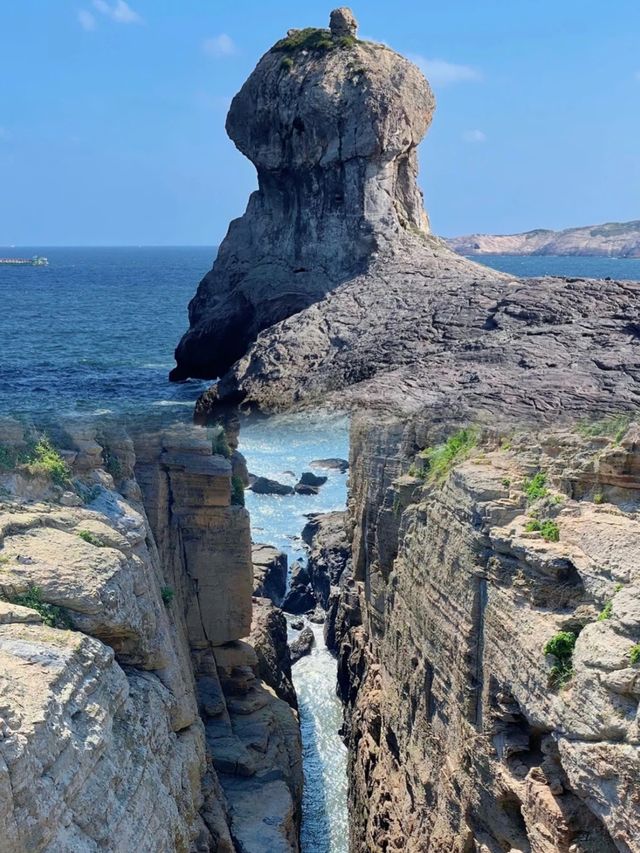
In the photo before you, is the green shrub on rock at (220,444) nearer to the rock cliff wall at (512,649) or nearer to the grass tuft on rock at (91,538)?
the rock cliff wall at (512,649)

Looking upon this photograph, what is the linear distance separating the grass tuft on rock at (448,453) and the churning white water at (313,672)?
2255 mm

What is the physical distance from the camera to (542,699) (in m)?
16.3

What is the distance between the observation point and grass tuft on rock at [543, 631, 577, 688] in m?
15.8

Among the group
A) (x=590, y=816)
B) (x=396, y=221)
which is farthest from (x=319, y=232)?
(x=590, y=816)

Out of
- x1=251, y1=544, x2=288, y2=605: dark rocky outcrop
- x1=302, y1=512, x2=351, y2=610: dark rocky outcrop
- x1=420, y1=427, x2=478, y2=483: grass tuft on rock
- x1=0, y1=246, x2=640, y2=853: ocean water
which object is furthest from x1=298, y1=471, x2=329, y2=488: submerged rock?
x1=420, y1=427, x2=478, y2=483: grass tuft on rock

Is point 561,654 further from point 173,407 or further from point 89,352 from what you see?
point 89,352

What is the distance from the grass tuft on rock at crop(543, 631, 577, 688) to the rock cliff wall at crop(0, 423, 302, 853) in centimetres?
699

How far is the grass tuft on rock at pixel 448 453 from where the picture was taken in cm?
2125

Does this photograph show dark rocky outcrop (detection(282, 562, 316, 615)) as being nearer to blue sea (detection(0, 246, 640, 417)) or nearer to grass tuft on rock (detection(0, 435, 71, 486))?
blue sea (detection(0, 246, 640, 417))

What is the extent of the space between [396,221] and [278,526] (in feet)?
94.3

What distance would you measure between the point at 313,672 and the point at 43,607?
998 inches

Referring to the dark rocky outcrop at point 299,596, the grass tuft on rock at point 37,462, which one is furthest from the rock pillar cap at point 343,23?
the dark rocky outcrop at point 299,596

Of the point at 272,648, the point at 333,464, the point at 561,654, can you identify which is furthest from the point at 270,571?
the point at 561,654

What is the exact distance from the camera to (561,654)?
15.9 metres
